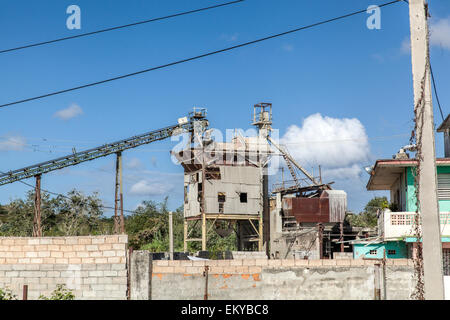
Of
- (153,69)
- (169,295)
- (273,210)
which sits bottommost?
(169,295)

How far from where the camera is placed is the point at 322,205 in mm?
40094

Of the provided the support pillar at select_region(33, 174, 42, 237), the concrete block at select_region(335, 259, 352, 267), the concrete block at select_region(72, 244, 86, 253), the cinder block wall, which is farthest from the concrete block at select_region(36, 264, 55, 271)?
the support pillar at select_region(33, 174, 42, 237)

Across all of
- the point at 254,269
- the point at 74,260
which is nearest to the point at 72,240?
the point at 74,260

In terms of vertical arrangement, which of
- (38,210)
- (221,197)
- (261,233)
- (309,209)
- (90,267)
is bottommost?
(90,267)

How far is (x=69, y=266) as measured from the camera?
17031mm

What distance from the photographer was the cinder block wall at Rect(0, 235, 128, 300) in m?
16.8

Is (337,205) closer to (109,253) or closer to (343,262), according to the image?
(343,262)

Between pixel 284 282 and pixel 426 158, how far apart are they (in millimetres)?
7403

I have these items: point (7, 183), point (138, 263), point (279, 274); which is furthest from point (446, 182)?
point (7, 183)

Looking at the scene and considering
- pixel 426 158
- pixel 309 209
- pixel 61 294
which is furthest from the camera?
pixel 309 209

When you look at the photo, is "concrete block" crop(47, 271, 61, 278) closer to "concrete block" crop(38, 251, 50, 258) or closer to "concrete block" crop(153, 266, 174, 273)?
"concrete block" crop(38, 251, 50, 258)
